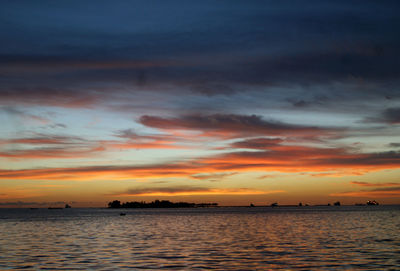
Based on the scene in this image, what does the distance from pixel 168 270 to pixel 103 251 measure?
17079 millimetres

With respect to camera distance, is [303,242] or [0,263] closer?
[0,263]

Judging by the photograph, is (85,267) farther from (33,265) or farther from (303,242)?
(303,242)

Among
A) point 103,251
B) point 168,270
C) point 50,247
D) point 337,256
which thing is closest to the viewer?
point 168,270

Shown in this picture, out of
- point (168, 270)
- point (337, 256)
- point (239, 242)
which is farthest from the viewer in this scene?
point (239, 242)

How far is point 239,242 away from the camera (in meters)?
63.4

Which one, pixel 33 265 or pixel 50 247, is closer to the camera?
pixel 33 265

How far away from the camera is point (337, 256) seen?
4659cm

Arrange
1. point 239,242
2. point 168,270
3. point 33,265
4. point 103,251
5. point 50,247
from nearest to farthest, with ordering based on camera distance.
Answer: point 168,270 → point 33,265 → point 103,251 → point 50,247 → point 239,242

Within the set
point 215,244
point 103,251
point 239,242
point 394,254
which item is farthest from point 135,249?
point 394,254

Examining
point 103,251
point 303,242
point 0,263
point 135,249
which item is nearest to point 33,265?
point 0,263

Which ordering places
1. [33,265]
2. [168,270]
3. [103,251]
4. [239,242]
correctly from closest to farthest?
[168,270], [33,265], [103,251], [239,242]

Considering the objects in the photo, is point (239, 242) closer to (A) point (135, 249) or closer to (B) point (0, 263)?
(A) point (135, 249)

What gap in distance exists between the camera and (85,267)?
1614 inches

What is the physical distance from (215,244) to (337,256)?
19.4 meters
